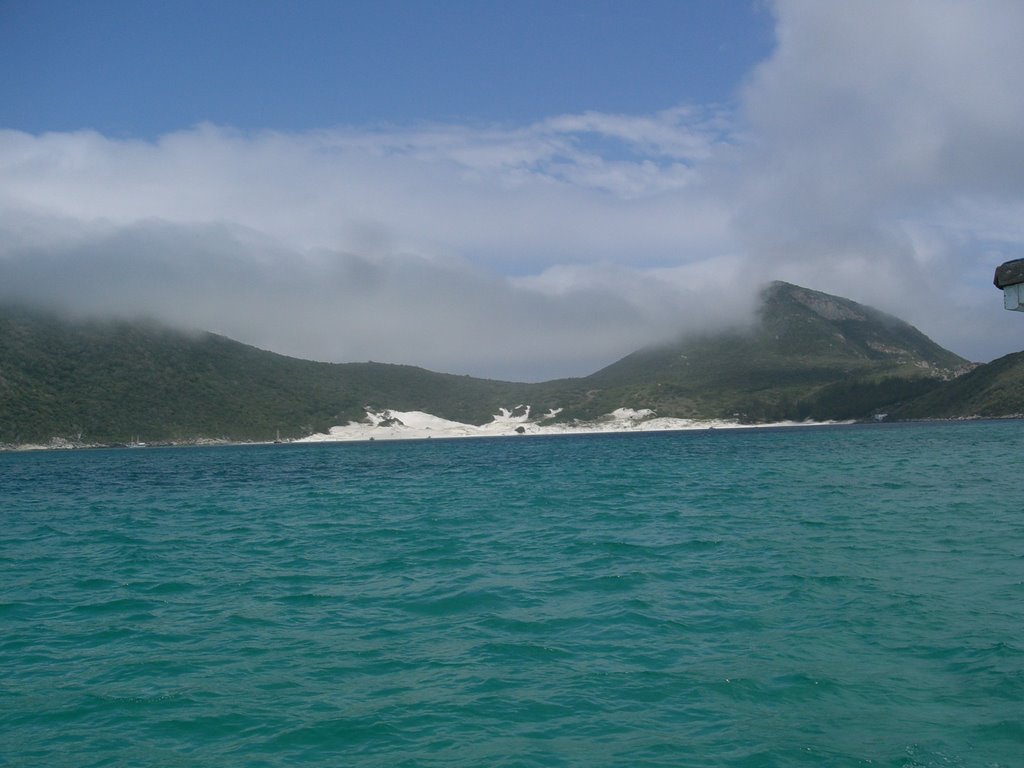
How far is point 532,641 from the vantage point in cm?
1236

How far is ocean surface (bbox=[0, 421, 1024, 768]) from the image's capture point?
862 cm

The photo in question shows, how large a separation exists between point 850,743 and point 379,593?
10.2m

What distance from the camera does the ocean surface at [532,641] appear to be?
8.62 meters

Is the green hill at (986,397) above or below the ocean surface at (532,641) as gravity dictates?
above

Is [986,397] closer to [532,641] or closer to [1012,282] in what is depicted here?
[532,641]

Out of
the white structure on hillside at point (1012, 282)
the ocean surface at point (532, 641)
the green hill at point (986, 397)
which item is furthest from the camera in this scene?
the green hill at point (986, 397)

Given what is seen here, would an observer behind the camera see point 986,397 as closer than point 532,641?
No

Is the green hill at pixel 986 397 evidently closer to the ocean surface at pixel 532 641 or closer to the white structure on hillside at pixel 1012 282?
the ocean surface at pixel 532 641

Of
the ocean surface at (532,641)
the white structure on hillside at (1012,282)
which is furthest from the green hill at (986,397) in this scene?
the white structure on hillside at (1012,282)

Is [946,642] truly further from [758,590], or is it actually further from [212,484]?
[212,484]

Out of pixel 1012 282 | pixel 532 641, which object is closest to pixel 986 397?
pixel 532 641

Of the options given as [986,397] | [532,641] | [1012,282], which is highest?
[986,397]

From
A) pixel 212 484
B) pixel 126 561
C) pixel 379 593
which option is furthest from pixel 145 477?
pixel 379 593

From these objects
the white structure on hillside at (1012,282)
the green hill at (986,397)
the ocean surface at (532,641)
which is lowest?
the ocean surface at (532,641)
